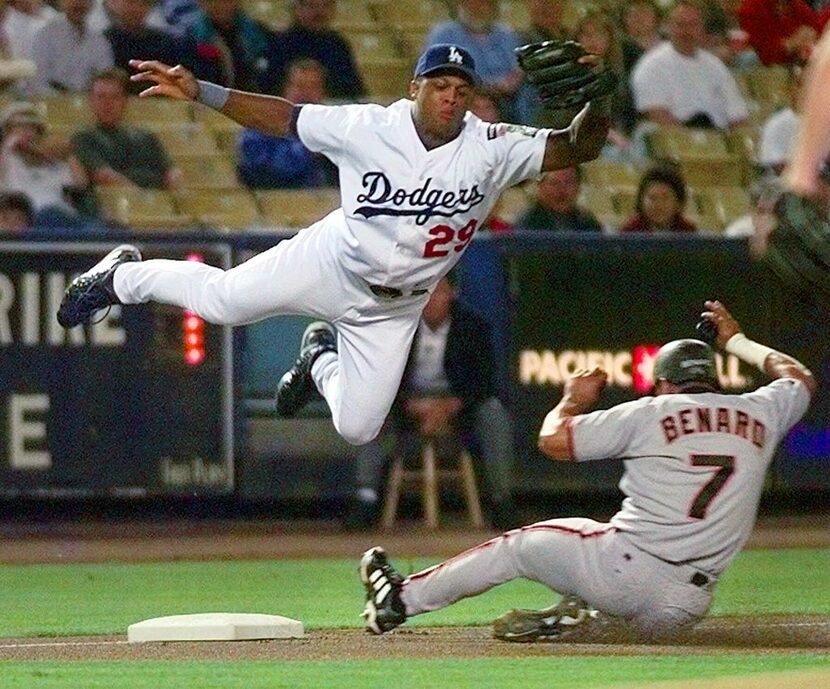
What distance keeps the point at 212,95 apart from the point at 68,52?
229 inches

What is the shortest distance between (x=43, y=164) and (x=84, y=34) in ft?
4.07

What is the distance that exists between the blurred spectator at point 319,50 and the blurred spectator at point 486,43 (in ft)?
1.89

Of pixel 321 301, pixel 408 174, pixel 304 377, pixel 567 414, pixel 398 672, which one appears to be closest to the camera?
pixel 398 672

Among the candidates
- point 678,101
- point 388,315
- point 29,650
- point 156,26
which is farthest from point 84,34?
point 29,650

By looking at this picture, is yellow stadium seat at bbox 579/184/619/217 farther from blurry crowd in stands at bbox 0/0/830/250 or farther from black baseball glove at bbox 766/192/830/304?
black baseball glove at bbox 766/192/830/304

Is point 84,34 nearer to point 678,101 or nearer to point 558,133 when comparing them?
point 678,101

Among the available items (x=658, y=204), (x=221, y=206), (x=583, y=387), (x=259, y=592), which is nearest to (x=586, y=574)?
(x=583, y=387)

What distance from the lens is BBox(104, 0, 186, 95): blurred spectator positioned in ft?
42.0

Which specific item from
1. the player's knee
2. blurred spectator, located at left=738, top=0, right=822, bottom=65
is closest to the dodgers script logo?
the player's knee

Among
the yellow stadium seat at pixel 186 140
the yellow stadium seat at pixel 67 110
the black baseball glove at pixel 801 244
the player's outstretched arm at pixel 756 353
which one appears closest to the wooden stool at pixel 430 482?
the yellow stadium seat at pixel 186 140

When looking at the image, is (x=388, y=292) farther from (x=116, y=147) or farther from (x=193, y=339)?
(x=116, y=147)

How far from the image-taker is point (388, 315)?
791cm

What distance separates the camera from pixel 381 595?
7266 millimetres

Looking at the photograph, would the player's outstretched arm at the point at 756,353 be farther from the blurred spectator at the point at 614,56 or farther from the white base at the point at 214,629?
the blurred spectator at the point at 614,56
